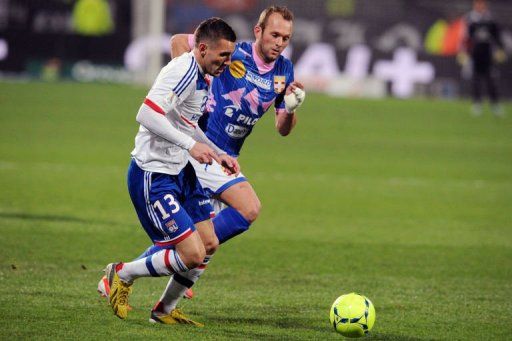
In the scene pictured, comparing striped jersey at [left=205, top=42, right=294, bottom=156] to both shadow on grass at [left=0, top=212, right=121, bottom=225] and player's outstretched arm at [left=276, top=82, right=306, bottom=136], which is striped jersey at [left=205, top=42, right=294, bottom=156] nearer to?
player's outstretched arm at [left=276, top=82, right=306, bottom=136]

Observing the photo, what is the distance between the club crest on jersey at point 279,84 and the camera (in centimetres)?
792

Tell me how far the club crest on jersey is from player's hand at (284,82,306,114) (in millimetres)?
241

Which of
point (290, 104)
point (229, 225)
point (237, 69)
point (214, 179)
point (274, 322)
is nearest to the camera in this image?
point (274, 322)

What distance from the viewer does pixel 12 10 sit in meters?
29.1

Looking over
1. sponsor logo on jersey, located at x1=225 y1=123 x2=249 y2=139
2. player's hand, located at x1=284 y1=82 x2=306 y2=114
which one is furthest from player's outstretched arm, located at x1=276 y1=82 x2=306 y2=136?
sponsor logo on jersey, located at x1=225 y1=123 x2=249 y2=139

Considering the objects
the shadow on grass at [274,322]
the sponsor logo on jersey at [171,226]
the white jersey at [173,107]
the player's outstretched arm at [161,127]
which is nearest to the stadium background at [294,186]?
the shadow on grass at [274,322]

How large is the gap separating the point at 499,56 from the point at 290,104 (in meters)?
21.6

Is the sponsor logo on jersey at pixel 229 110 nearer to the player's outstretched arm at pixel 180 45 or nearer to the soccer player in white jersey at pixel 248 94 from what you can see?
the soccer player in white jersey at pixel 248 94

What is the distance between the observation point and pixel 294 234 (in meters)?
11.4

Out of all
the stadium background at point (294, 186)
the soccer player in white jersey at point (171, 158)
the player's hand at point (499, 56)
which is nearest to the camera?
the soccer player in white jersey at point (171, 158)

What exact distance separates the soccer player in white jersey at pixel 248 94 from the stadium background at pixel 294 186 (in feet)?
3.25

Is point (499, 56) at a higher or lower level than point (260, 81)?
lower

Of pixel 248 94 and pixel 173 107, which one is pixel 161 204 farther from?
pixel 248 94

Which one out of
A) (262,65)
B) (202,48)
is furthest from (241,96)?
(202,48)
